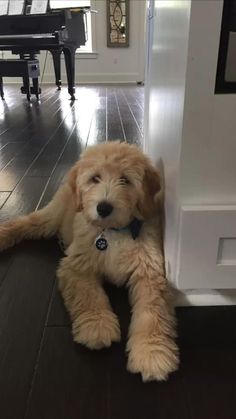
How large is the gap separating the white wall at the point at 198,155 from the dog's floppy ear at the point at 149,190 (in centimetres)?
4

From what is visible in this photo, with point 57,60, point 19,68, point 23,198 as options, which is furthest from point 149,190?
point 57,60

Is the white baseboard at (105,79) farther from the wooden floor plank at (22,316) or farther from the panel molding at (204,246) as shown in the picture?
the panel molding at (204,246)

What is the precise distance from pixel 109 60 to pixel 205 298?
275 inches

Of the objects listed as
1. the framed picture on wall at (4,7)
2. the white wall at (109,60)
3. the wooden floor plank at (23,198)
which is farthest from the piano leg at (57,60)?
the wooden floor plank at (23,198)

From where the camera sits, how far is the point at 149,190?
98cm

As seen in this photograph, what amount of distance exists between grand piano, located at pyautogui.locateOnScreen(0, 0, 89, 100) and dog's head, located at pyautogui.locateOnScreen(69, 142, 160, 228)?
374 centimetres

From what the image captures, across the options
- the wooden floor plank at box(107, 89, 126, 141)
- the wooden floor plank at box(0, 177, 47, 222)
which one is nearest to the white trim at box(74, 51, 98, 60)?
the wooden floor plank at box(107, 89, 126, 141)

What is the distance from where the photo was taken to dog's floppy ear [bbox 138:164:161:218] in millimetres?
964

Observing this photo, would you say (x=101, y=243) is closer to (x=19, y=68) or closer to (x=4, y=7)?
(x=19, y=68)

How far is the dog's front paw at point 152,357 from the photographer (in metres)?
0.77

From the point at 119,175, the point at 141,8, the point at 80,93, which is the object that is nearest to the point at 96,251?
the point at 119,175

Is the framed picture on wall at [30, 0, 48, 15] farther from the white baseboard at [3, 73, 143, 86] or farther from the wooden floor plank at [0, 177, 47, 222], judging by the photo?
the wooden floor plank at [0, 177, 47, 222]

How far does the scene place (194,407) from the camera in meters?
0.72

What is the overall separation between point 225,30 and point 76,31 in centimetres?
442
